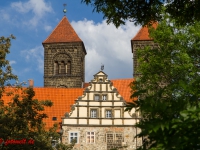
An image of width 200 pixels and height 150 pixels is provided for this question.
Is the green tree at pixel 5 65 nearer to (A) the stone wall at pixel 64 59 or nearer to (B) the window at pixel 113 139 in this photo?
(B) the window at pixel 113 139

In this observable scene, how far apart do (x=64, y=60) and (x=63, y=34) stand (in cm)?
276

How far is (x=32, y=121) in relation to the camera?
66.8 feet

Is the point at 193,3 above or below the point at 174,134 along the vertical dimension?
above

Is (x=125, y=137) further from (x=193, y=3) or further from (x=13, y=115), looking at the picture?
(x=193, y=3)

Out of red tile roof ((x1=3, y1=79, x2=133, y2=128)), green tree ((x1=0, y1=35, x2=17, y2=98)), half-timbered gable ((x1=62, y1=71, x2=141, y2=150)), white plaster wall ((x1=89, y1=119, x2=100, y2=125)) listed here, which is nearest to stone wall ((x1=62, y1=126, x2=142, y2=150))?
half-timbered gable ((x1=62, y1=71, x2=141, y2=150))

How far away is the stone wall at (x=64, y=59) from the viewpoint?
1843 inches

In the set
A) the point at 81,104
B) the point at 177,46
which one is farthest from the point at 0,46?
the point at 81,104

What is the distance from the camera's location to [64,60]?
48.0 metres

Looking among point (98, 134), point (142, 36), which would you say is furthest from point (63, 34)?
point (98, 134)

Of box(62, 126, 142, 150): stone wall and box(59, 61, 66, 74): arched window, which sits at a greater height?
box(59, 61, 66, 74): arched window

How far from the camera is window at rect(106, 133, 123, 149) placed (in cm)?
3209

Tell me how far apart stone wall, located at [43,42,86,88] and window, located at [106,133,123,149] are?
14.8m

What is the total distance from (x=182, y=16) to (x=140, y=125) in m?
5.30

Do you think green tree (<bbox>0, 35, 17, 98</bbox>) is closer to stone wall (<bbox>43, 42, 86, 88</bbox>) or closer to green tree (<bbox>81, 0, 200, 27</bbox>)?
green tree (<bbox>81, 0, 200, 27</bbox>)
